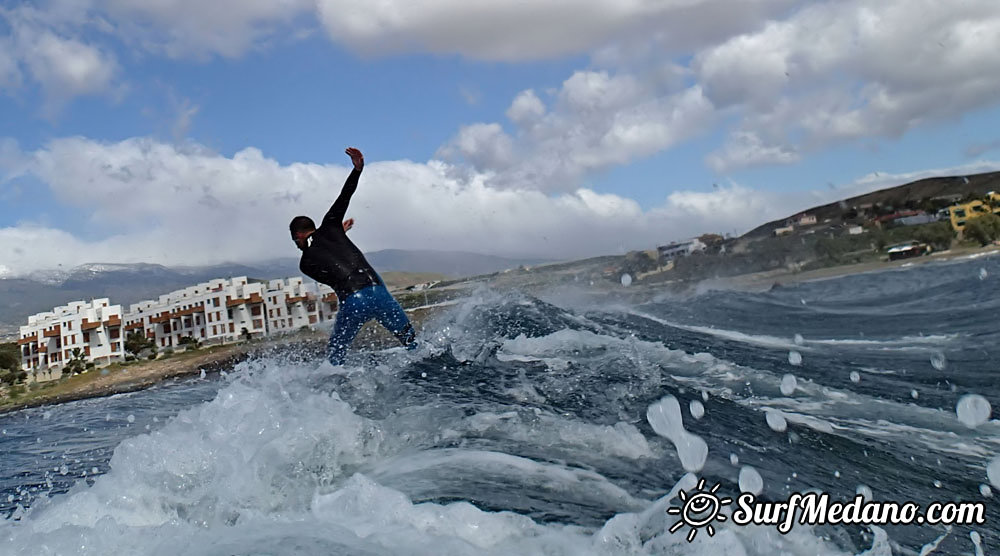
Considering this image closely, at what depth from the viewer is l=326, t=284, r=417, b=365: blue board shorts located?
6152 mm

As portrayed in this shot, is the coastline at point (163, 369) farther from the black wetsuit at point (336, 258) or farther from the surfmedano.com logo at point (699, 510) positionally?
the surfmedano.com logo at point (699, 510)

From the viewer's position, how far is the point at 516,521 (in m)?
2.36

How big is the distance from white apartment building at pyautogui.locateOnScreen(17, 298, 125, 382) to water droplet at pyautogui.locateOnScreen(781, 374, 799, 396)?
12655mm

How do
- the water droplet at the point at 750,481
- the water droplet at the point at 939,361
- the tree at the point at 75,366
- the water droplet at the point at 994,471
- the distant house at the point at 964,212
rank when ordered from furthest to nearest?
the distant house at the point at 964,212
the tree at the point at 75,366
the water droplet at the point at 939,361
the water droplet at the point at 994,471
the water droplet at the point at 750,481

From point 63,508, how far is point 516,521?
1761 millimetres

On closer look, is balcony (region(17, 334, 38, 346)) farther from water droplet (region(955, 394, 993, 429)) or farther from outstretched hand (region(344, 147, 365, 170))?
water droplet (region(955, 394, 993, 429))

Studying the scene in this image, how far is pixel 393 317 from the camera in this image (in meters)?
6.33

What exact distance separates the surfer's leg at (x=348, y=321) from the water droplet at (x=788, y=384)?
3.52m

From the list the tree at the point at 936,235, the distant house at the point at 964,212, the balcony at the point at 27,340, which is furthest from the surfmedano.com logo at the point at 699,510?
the distant house at the point at 964,212

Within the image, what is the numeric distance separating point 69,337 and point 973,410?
15917 millimetres

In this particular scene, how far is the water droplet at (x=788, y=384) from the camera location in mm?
4713

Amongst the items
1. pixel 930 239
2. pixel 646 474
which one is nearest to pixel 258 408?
pixel 646 474

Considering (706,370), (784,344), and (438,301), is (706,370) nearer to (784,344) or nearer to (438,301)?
(784,344)

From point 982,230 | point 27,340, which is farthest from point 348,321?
point 982,230
